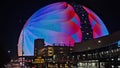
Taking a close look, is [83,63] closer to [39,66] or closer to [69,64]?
[69,64]

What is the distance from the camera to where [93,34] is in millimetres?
174875

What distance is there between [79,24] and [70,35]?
682 cm

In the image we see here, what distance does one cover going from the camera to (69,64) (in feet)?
329

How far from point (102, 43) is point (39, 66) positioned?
229ft

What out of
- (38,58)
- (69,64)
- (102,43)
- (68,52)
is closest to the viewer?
(38,58)

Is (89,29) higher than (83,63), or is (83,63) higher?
(89,29)

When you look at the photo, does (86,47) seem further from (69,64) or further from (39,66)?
(39,66)

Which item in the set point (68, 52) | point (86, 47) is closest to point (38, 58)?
point (86, 47)

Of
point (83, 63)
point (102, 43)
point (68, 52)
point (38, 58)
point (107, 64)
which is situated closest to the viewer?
point (38, 58)

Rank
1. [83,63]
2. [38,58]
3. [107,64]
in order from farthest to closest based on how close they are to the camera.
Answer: [83,63]
[107,64]
[38,58]

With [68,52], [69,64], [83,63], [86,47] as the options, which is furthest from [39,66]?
[68,52]

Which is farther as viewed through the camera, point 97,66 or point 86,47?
point 86,47

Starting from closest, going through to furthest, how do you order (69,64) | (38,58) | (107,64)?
(38,58)
(107,64)
(69,64)

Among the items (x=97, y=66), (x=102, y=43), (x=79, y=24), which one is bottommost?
(x=97, y=66)
